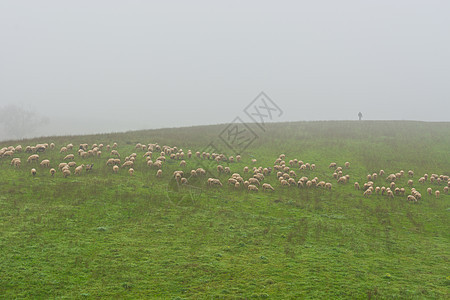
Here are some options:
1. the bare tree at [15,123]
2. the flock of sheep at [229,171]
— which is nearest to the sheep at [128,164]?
the flock of sheep at [229,171]

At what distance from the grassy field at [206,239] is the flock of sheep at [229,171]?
2.34 ft

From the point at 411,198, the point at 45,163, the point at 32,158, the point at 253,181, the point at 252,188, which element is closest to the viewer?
the point at 411,198

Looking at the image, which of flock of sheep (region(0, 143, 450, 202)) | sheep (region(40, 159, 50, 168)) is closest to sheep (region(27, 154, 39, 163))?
flock of sheep (region(0, 143, 450, 202))

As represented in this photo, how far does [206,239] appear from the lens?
16672 millimetres

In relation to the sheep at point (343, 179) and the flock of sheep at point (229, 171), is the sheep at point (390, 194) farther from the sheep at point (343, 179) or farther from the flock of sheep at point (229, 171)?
the sheep at point (343, 179)

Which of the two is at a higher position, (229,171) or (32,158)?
(32,158)

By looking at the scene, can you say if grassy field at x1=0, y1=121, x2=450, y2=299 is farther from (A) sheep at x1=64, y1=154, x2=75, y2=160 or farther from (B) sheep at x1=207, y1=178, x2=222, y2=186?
(A) sheep at x1=64, y1=154, x2=75, y2=160

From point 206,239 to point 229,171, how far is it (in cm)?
1395

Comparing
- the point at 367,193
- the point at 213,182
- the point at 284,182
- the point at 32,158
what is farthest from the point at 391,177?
the point at 32,158

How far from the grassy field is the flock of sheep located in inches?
28.0

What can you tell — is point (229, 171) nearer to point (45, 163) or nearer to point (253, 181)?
point (253, 181)

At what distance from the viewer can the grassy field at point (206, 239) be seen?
12188 millimetres

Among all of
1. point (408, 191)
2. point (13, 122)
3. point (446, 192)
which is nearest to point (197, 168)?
point (408, 191)

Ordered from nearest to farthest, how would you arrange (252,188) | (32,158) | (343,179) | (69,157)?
(252,188)
(32,158)
(343,179)
(69,157)
